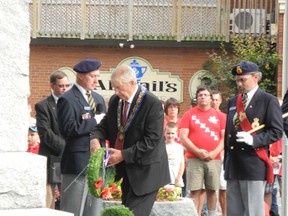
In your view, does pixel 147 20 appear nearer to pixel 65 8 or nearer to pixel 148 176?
pixel 65 8

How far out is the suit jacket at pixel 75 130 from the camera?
11.2 meters

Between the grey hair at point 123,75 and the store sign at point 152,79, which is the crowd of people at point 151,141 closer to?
the grey hair at point 123,75

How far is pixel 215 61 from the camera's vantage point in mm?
29625

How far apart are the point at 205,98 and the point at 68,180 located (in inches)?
185

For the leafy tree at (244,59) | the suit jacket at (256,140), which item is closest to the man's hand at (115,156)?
the suit jacket at (256,140)

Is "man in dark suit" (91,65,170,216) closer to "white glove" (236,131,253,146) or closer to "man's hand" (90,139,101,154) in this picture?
"man's hand" (90,139,101,154)

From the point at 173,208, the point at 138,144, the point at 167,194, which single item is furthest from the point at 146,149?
the point at 167,194

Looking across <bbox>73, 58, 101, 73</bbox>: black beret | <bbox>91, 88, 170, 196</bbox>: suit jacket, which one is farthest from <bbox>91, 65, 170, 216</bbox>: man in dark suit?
<bbox>73, 58, 101, 73</bbox>: black beret

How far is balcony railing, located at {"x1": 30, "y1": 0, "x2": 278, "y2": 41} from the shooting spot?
30484 millimetres

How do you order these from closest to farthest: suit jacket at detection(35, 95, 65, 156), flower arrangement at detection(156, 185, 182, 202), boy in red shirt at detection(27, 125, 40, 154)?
1. suit jacket at detection(35, 95, 65, 156)
2. flower arrangement at detection(156, 185, 182, 202)
3. boy in red shirt at detection(27, 125, 40, 154)

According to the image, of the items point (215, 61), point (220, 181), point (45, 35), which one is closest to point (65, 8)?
point (45, 35)

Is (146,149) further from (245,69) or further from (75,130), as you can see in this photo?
(245,69)

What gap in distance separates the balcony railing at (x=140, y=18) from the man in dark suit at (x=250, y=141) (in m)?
18.6

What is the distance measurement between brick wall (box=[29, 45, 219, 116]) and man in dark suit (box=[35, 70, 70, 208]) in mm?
17429
